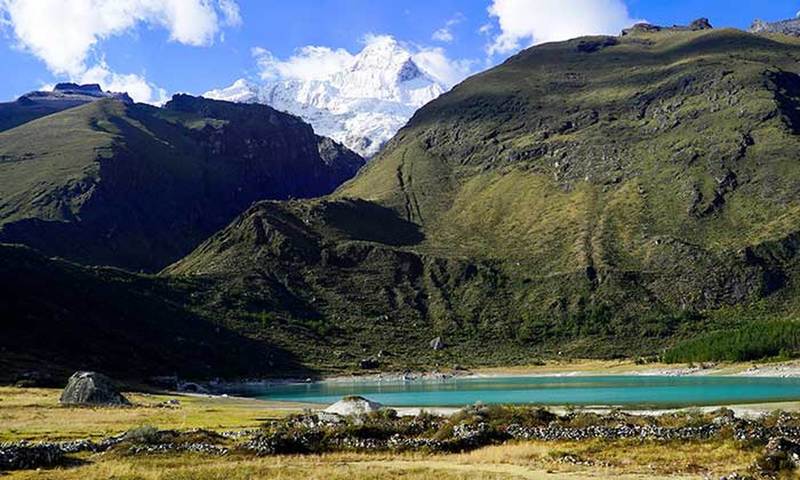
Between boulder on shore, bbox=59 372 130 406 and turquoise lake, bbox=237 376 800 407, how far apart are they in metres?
32.9

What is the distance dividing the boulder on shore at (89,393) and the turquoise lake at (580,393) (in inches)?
1297

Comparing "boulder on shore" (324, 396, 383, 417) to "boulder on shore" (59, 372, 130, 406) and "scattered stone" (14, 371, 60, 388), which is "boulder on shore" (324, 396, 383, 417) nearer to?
"boulder on shore" (59, 372, 130, 406)

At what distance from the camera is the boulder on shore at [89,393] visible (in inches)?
3091

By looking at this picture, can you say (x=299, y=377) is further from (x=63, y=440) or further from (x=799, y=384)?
(x=63, y=440)

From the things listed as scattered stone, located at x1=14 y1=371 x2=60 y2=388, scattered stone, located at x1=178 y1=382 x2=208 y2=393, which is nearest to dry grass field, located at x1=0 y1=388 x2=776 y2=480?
scattered stone, located at x1=14 y1=371 x2=60 y2=388

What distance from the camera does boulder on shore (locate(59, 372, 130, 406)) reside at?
78500 mm

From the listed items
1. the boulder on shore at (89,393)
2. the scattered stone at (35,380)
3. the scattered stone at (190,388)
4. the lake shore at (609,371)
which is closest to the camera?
the boulder on shore at (89,393)

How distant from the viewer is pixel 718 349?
17800 centimetres

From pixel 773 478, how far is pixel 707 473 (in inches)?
113

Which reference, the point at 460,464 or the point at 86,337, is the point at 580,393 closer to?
the point at 460,464

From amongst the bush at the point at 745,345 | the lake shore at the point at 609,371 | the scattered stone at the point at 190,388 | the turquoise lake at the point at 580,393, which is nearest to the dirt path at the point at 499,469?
the turquoise lake at the point at 580,393

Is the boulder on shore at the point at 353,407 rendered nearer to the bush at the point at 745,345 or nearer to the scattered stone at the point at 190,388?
the scattered stone at the point at 190,388

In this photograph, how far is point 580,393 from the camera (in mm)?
112375

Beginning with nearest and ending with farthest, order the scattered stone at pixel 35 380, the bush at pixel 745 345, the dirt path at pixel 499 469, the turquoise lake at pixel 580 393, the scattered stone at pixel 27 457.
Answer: the dirt path at pixel 499 469 → the scattered stone at pixel 27 457 → the turquoise lake at pixel 580 393 → the scattered stone at pixel 35 380 → the bush at pixel 745 345
